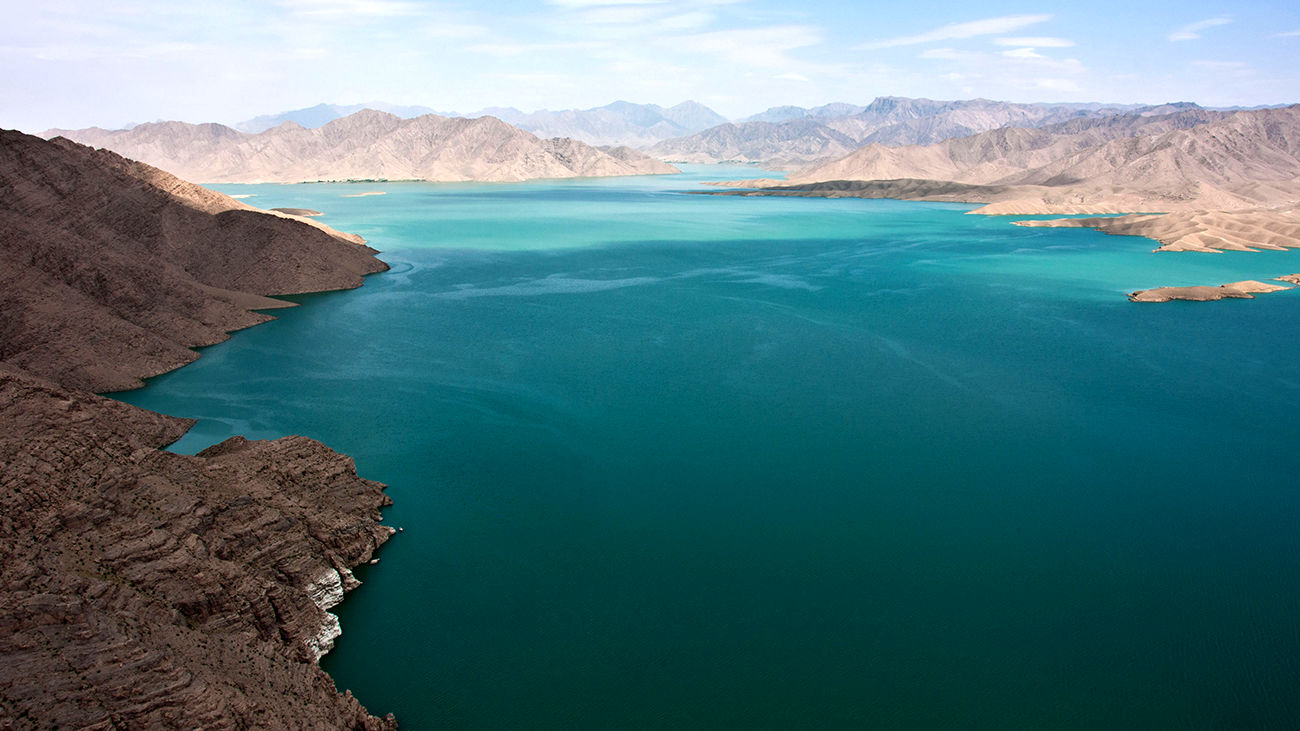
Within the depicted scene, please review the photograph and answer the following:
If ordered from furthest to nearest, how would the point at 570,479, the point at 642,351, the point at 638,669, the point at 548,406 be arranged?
the point at 642,351 → the point at 548,406 → the point at 570,479 → the point at 638,669

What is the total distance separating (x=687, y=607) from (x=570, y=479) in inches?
372

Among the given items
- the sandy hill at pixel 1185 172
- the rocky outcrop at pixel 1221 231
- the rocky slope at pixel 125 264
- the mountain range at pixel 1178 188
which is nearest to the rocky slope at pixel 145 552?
the rocky slope at pixel 125 264

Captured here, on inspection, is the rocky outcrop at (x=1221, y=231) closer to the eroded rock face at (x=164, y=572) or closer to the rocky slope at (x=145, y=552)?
the eroded rock face at (x=164, y=572)

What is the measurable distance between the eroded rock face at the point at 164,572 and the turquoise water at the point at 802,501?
1721mm

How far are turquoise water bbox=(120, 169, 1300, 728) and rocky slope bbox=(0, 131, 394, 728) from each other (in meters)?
1.69

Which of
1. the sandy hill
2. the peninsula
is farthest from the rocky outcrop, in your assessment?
the sandy hill

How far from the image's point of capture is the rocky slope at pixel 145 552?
1538cm

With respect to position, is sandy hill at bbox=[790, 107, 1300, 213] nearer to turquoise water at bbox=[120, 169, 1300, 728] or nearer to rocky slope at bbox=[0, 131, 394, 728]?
turquoise water at bbox=[120, 169, 1300, 728]

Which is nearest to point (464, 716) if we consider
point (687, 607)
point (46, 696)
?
point (687, 607)

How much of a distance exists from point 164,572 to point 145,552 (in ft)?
2.36

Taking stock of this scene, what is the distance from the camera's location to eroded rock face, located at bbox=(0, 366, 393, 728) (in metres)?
15.3

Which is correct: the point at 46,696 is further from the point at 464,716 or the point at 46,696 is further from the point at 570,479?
the point at 570,479

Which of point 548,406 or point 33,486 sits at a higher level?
point 33,486

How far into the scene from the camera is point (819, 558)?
Answer: 25188mm
